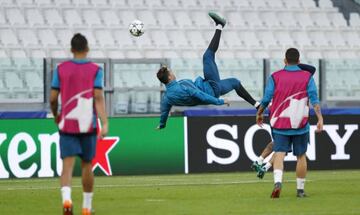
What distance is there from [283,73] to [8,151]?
28.1 feet

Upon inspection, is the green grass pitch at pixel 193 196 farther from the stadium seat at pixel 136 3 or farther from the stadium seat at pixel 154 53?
the stadium seat at pixel 136 3

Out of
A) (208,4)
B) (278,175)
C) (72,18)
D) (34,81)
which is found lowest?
(278,175)

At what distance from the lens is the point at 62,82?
12.6 m

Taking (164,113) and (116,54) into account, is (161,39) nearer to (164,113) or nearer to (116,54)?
(116,54)

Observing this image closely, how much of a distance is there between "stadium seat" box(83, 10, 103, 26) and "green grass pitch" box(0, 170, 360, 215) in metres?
9.52

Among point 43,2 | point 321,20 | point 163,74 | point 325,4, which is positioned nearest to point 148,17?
point 43,2

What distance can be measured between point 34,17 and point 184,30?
4.57m

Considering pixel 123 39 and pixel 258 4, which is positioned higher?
pixel 258 4

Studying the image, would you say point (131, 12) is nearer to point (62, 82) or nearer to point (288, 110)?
point (288, 110)

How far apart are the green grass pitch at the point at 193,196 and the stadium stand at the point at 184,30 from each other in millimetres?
5988

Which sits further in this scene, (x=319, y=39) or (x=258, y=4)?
(x=258, y=4)

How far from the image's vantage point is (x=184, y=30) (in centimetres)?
3219

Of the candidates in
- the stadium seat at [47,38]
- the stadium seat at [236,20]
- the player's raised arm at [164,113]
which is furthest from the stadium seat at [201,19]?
the player's raised arm at [164,113]

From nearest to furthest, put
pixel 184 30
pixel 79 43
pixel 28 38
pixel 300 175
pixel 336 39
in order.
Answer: pixel 79 43, pixel 300 175, pixel 28 38, pixel 184 30, pixel 336 39
